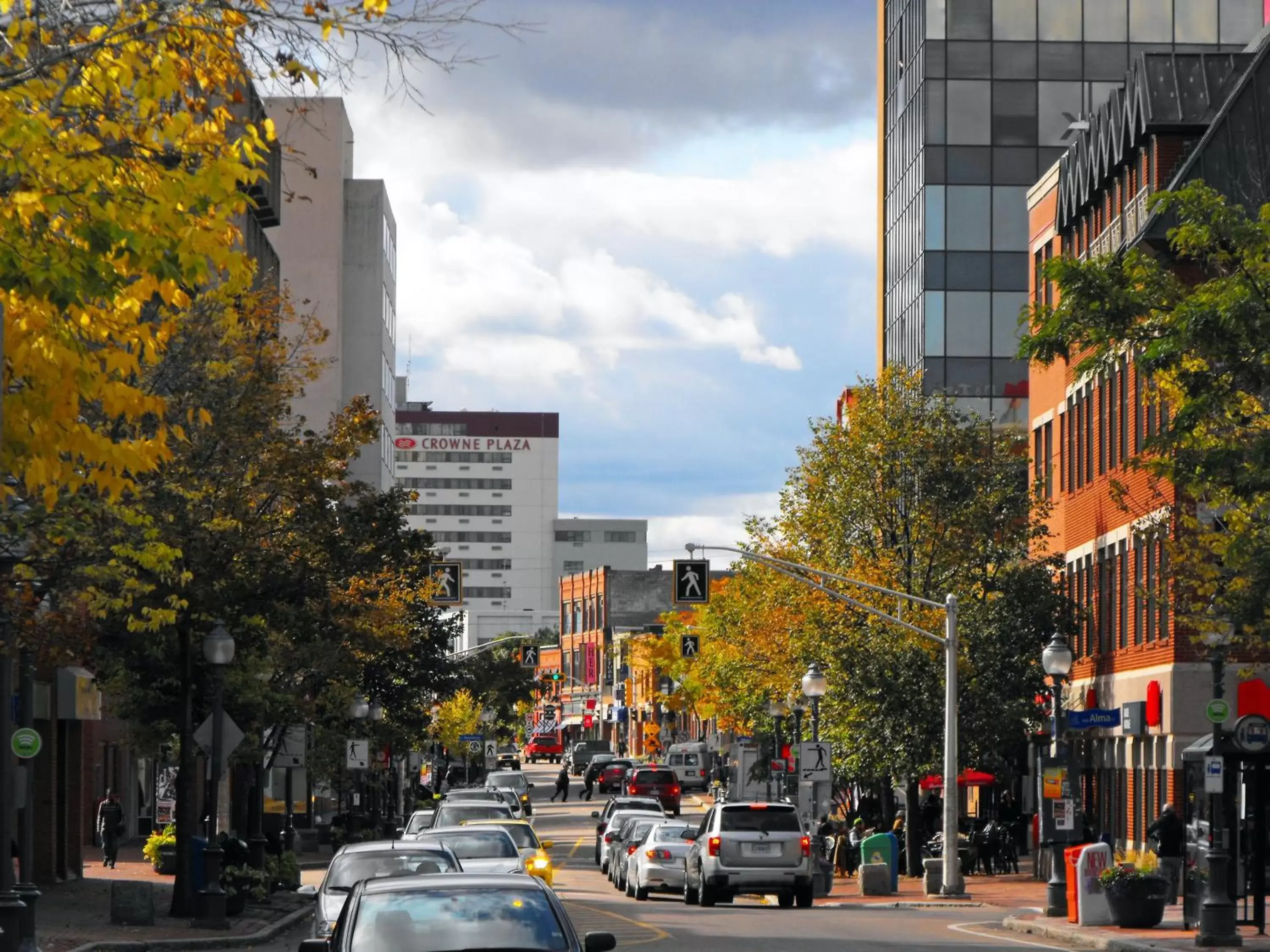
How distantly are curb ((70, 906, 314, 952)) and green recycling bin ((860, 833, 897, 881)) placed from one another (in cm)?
1466

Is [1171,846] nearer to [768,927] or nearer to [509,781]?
[768,927]

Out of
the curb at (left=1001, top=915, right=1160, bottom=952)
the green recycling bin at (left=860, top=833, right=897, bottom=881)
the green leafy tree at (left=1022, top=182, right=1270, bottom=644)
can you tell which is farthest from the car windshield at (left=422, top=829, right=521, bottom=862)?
the green recycling bin at (left=860, top=833, right=897, bottom=881)

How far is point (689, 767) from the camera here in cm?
10469

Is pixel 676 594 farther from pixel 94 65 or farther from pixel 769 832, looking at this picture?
pixel 94 65

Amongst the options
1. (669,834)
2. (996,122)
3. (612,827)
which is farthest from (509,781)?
(669,834)

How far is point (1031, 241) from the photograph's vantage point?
5644cm

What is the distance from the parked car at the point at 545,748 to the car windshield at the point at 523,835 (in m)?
129

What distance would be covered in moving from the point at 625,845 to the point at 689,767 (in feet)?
205

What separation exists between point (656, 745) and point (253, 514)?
79.5 m

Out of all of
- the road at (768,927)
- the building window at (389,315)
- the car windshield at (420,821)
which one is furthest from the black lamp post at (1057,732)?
the building window at (389,315)

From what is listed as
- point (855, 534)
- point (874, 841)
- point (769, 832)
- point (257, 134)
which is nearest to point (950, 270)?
point (855, 534)

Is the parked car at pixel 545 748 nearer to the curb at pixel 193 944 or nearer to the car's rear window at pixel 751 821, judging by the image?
the car's rear window at pixel 751 821

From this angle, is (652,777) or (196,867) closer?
(196,867)

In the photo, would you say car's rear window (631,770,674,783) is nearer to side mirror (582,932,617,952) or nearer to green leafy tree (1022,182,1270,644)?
green leafy tree (1022,182,1270,644)
